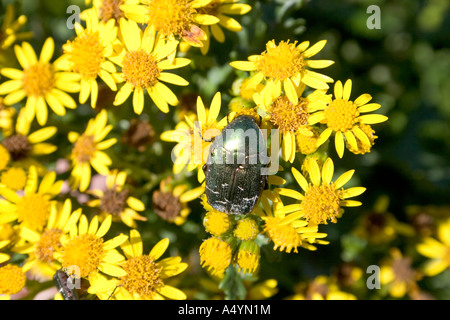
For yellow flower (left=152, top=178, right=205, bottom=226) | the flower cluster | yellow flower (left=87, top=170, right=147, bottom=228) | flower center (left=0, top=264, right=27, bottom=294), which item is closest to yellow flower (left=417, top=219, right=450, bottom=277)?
the flower cluster

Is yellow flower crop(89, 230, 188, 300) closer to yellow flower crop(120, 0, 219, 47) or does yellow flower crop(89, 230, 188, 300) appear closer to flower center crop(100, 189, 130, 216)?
flower center crop(100, 189, 130, 216)

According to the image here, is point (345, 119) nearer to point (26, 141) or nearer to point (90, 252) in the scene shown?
point (90, 252)

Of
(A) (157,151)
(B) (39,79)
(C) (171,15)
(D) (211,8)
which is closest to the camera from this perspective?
(C) (171,15)

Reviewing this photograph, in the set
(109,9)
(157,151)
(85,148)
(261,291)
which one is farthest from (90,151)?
(261,291)

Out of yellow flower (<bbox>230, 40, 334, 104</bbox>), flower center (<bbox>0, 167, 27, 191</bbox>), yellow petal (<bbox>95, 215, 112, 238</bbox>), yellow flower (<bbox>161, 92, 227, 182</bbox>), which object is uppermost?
yellow flower (<bbox>230, 40, 334, 104</bbox>)

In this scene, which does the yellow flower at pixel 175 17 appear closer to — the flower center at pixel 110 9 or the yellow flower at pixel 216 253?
the flower center at pixel 110 9

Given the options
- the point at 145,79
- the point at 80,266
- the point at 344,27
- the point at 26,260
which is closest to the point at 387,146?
the point at 344,27
